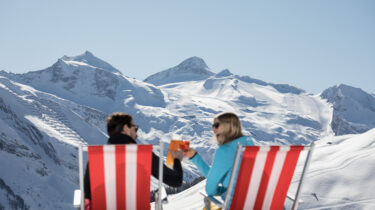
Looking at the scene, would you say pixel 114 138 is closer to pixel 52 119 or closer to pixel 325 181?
pixel 325 181

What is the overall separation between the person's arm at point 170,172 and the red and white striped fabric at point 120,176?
2.6 inches

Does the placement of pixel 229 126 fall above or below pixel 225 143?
above

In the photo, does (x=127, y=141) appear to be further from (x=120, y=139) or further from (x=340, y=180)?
(x=340, y=180)

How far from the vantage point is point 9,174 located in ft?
288

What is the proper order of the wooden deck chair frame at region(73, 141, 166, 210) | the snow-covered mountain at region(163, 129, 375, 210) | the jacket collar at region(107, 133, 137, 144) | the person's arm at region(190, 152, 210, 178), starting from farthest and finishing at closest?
the snow-covered mountain at region(163, 129, 375, 210) → the person's arm at region(190, 152, 210, 178) → the jacket collar at region(107, 133, 137, 144) → the wooden deck chair frame at region(73, 141, 166, 210)

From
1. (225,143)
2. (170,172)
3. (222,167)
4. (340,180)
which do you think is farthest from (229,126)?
(340,180)

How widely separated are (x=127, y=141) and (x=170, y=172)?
525 millimetres

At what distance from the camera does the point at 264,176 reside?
389 centimetres

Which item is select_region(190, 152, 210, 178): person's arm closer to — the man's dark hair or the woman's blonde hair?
the woman's blonde hair

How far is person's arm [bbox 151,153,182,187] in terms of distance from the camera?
379 centimetres

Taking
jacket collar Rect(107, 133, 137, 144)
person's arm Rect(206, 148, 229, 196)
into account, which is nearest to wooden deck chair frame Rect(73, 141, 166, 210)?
jacket collar Rect(107, 133, 137, 144)

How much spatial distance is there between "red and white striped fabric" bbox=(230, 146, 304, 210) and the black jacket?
60 cm

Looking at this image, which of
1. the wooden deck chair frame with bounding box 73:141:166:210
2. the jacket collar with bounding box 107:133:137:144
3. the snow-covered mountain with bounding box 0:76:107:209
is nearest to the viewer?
the wooden deck chair frame with bounding box 73:141:166:210

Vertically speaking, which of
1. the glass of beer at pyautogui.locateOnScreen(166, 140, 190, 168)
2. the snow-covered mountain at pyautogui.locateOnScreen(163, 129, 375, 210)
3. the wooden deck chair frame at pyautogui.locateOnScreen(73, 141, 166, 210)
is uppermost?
the glass of beer at pyautogui.locateOnScreen(166, 140, 190, 168)
